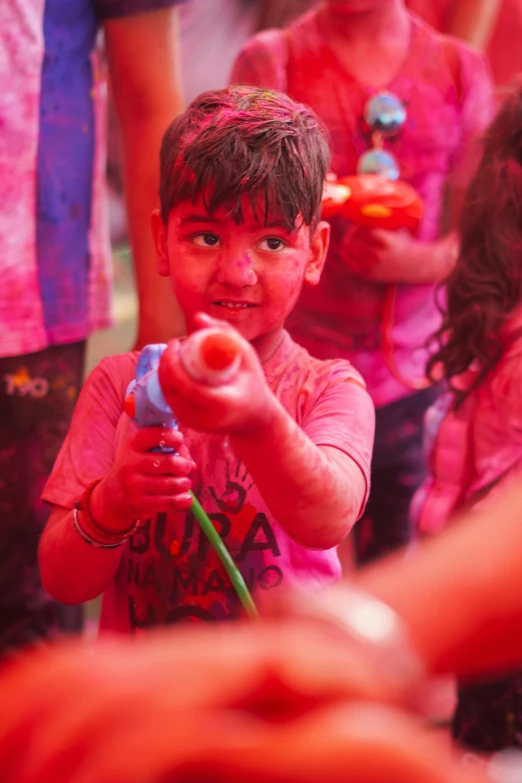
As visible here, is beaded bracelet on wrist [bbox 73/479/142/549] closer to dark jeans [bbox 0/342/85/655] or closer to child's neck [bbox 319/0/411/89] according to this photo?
dark jeans [bbox 0/342/85/655]

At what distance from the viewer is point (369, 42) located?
1445 mm

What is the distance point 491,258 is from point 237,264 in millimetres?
531

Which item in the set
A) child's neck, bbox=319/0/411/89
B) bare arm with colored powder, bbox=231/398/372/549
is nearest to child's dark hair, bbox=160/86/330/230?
bare arm with colored powder, bbox=231/398/372/549

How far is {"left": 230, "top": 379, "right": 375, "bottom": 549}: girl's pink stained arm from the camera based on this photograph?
0.72m

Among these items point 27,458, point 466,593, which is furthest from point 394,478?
point 466,593

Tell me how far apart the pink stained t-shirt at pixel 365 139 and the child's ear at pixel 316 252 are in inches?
17.8

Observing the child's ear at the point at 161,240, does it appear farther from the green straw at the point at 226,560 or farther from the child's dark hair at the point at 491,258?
the child's dark hair at the point at 491,258

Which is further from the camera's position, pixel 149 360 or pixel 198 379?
pixel 149 360

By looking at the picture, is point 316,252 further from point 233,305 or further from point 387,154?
point 387,154

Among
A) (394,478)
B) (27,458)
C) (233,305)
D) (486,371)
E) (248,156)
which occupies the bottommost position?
(394,478)

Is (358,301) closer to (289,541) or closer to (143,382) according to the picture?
(289,541)

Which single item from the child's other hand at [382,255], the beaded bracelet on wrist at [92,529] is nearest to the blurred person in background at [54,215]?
the child's other hand at [382,255]

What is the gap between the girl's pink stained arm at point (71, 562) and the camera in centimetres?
85

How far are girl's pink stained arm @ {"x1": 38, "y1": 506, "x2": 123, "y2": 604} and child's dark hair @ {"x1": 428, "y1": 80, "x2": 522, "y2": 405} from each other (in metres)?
0.56
